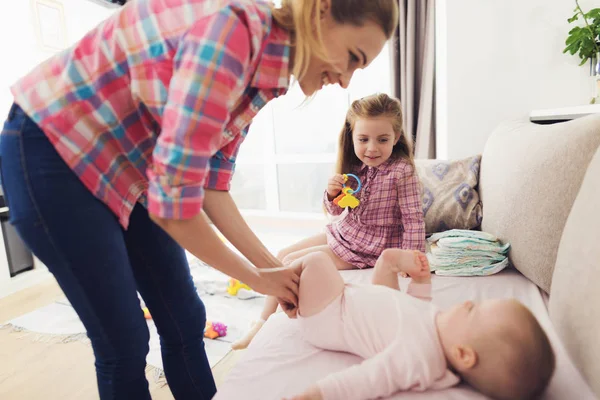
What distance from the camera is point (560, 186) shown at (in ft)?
3.96

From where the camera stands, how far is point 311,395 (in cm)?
78

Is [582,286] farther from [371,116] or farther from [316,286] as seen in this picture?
[371,116]

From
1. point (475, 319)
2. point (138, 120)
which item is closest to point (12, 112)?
point (138, 120)

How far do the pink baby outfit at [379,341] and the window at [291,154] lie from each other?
3.10m

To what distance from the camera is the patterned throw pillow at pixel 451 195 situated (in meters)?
1.78

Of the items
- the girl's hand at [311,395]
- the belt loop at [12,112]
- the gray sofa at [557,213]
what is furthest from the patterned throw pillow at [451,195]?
the belt loop at [12,112]

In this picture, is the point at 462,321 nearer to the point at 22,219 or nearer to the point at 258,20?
the point at 258,20

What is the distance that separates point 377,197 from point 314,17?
115 cm

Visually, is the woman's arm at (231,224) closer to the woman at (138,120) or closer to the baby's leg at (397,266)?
the woman at (138,120)

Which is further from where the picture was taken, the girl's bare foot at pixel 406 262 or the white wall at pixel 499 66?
the white wall at pixel 499 66

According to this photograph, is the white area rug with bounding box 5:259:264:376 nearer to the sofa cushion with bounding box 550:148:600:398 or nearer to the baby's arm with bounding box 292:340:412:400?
the baby's arm with bounding box 292:340:412:400

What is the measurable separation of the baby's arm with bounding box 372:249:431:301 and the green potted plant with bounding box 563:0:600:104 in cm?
158

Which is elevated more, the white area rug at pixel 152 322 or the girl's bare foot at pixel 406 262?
the girl's bare foot at pixel 406 262

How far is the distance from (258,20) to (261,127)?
3747mm
